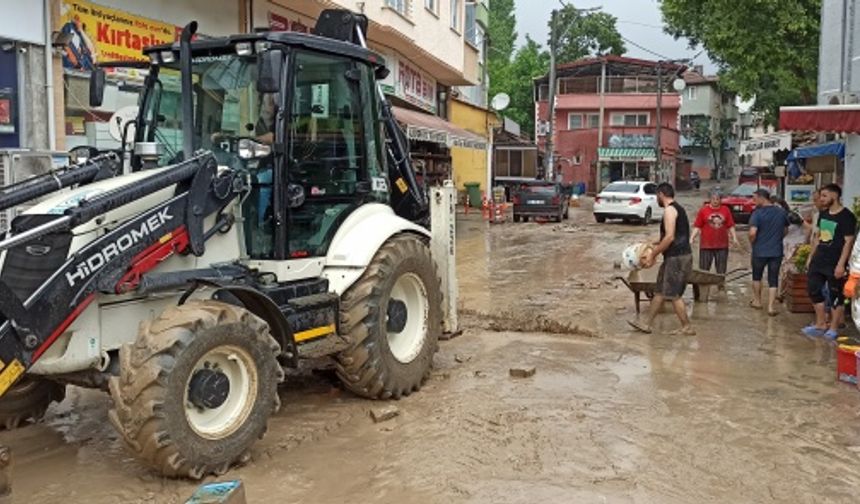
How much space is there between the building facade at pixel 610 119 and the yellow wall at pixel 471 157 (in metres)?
14.5

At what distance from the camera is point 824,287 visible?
9891 millimetres

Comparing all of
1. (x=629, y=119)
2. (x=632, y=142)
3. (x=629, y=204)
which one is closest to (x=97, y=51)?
(x=629, y=204)

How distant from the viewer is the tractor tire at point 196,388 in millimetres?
4566

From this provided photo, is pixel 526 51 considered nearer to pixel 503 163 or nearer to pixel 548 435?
pixel 503 163

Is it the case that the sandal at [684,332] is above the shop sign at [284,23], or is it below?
below

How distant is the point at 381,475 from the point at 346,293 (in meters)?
1.59

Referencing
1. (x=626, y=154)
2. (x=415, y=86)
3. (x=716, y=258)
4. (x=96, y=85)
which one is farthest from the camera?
(x=626, y=154)

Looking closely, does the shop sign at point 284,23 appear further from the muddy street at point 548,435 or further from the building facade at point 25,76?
the muddy street at point 548,435

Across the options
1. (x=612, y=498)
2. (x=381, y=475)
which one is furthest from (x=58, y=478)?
(x=612, y=498)

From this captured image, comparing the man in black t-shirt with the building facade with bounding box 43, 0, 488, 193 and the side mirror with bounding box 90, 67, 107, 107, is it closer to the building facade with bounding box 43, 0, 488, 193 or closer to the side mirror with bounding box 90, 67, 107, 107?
the building facade with bounding box 43, 0, 488, 193

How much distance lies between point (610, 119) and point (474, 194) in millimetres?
22427

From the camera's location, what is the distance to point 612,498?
15.8ft

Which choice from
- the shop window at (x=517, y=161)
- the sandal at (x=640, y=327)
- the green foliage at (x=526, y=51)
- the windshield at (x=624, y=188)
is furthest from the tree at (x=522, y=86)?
the sandal at (x=640, y=327)

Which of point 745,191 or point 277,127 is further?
point 745,191
